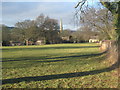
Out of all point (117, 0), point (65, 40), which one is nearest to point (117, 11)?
point (117, 0)

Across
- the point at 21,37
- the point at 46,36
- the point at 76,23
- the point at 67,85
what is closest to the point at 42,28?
the point at 46,36

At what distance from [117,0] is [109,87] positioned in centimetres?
532

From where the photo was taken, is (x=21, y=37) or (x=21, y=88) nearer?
(x=21, y=88)

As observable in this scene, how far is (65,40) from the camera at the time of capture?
80.1 meters

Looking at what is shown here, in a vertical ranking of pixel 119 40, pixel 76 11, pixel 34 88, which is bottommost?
pixel 34 88

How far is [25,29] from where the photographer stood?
67.5m

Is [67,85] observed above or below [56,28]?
below

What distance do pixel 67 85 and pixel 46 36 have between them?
214 ft

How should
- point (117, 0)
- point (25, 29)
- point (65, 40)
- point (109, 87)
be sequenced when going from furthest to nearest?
point (65, 40), point (25, 29), point (117, 0), point (109, 87)

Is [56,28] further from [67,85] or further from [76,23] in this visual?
[67,85]

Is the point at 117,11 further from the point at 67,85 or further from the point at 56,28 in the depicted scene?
the point at 56,28

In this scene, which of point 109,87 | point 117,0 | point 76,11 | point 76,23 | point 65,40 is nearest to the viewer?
point 109,87

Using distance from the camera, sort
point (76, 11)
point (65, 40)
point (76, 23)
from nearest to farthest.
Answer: point (76, 11)
point (76, 23)
point (65, 40)

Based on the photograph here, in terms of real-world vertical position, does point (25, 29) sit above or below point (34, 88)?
above
